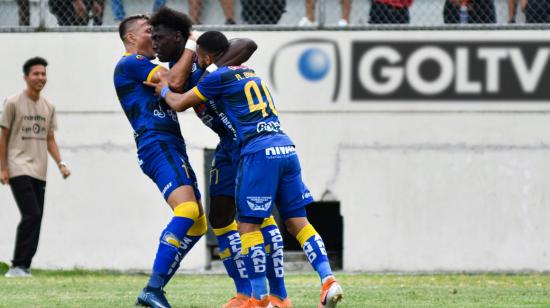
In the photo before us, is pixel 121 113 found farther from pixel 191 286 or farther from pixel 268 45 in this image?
pixel 191 286

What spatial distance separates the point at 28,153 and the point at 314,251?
5.58 metres

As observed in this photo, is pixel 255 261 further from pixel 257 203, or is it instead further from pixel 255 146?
pixel 255 146

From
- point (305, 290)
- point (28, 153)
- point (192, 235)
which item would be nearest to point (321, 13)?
point (28, 153)

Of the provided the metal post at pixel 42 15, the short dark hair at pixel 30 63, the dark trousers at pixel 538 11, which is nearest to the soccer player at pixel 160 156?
the short dark hair at pixel 30 63

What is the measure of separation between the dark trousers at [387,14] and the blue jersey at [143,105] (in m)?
5.69

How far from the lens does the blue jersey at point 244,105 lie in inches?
325

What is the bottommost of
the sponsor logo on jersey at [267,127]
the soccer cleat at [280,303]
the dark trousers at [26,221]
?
the dark trousers at [26,221]

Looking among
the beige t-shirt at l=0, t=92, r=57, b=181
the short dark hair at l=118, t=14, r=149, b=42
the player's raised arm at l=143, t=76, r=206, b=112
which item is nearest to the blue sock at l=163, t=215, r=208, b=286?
the player's raised arm at l=143, t=76, r=206, b=112

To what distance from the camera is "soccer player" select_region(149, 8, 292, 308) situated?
866cm

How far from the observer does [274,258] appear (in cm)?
876

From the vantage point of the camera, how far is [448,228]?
14.0 meters

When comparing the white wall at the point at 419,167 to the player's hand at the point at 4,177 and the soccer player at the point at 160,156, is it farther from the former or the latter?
the soccer player at the point at 160,156

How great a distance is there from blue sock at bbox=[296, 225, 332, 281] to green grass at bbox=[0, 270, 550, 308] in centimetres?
81

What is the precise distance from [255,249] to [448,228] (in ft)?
20.2
